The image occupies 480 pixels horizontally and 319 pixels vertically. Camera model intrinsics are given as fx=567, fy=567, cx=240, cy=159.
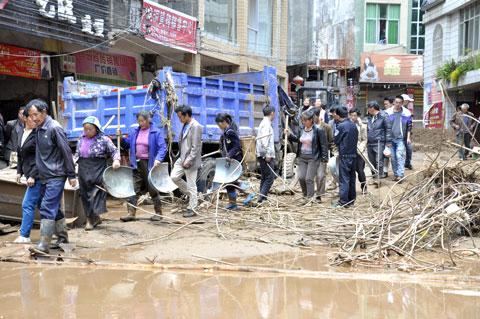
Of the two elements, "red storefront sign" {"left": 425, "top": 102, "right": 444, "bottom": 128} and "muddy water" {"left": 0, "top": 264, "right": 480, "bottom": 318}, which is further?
"red storefront sign" {"left": 425, "top": 102, "right": 444, "bottom": 128}

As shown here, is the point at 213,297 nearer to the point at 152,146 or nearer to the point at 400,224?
the point at 400,224

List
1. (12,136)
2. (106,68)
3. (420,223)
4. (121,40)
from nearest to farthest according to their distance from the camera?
(420,223) < (12,136) < (121,40) < (106,68)

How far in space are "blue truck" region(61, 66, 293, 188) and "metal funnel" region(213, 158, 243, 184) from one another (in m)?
0.13

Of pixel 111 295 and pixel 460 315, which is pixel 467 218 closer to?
pixel 460 315

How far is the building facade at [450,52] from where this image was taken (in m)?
21.7

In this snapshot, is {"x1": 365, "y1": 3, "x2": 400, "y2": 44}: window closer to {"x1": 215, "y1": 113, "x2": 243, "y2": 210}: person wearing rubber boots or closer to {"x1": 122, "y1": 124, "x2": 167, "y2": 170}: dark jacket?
{"x1": 215, "y1": 113, "x2": 243, "y2": 210}: person wearing rubber boots

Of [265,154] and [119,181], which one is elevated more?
[265,154]

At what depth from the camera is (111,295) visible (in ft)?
14.7

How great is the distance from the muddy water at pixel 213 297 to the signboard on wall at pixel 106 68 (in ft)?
35.8

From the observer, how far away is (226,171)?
29.2 ft

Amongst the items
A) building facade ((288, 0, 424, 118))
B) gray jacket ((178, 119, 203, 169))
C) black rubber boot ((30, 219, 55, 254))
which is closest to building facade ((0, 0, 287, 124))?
gray jacket ((178, 119, 203, 169))

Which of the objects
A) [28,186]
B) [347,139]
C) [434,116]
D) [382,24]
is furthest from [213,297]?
[382,24]

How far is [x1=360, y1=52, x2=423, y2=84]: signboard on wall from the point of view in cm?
3388

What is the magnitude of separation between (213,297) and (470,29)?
20.9m
